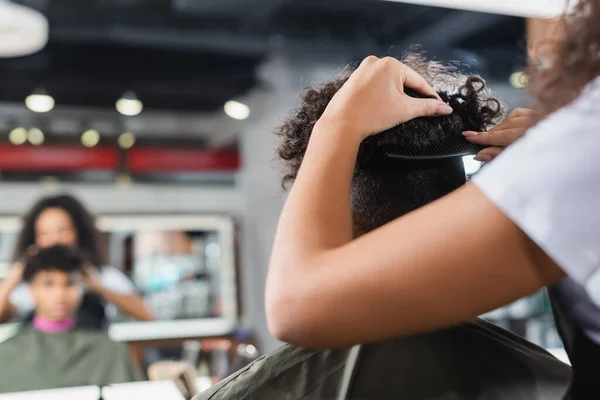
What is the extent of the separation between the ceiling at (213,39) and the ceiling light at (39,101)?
0.22ft

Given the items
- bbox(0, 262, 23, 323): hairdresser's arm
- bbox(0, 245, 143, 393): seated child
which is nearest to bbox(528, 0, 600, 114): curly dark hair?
bbox(0, 245, 143, 393): seated child

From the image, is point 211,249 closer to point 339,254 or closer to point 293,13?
point 293,13

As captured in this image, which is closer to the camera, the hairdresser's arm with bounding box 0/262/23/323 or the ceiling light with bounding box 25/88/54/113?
the hairdresser's arm with bounding box 0/262/23/323

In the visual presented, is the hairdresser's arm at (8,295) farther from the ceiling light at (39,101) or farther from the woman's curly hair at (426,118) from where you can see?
the woman's curly hair at (426,118)

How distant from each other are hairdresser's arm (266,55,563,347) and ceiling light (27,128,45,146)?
6.42 m

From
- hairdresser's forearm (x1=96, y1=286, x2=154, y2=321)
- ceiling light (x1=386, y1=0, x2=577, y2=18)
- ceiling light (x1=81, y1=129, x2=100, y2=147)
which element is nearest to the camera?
ceiling light (x1=386, y1=0, x2=577, y2=18)

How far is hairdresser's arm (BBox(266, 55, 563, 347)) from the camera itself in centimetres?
55

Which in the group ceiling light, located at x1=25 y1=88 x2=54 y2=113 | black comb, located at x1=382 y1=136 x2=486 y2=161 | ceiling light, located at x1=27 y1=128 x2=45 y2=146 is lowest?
black comb, located at x1=382 y1=136 x2=486 y2=161

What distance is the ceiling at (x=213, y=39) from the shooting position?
4.66 m

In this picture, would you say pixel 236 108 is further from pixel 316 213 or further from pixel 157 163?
pixel 316 213

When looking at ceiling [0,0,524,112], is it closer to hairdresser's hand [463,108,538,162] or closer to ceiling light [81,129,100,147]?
ceiling light [81,129,100,147]

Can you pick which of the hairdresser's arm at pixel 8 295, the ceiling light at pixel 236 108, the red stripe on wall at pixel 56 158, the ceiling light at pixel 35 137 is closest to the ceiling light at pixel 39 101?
the ceiling light at pixel 35 137

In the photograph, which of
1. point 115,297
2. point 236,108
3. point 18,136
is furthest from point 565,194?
point 18,136

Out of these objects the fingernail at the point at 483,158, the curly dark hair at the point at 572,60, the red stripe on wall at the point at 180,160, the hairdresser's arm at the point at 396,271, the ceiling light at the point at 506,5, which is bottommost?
the hairdresser's arm at the point at 396,271
